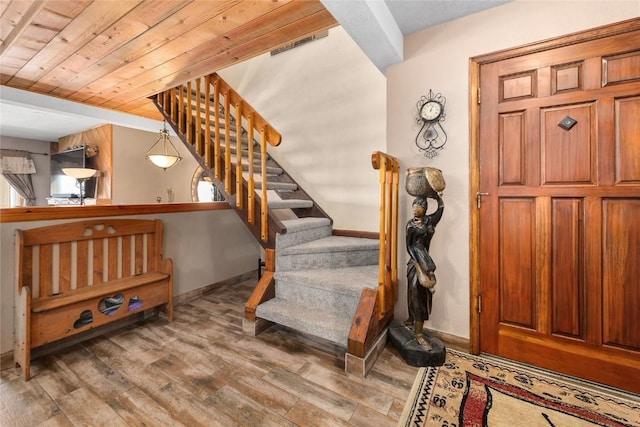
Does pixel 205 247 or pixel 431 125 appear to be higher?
pixel 431 125

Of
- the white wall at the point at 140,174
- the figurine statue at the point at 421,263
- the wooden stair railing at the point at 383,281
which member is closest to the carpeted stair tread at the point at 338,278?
the wooden stair railing at the point at 383,281

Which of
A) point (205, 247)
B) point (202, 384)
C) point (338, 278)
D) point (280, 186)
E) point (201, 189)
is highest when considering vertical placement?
point (201, 189)

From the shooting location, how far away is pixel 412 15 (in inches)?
74.1

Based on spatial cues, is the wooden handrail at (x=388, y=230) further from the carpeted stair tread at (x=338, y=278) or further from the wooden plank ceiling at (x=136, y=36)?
the wooden plank ceiling at (x=136, y=36)

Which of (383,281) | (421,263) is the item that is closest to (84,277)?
(383,281)

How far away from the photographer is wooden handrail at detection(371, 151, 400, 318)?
1767mm

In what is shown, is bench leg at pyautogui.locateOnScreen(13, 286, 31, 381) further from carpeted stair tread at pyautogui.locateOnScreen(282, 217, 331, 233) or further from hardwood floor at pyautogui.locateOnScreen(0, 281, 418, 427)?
carpeted stair tread at pyautogui.locateOnScreen(282, 217, 331, 233)

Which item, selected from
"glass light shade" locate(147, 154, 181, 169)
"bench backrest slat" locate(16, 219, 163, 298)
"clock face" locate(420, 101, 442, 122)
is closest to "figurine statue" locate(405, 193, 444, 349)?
"clock face" locate(420, 101, 442, 122)

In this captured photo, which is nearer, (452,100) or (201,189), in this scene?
(452,100)

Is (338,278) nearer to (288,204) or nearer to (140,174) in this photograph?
(288,204)

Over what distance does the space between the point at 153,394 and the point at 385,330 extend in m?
1.51

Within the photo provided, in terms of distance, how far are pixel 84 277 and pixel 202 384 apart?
1305 mm

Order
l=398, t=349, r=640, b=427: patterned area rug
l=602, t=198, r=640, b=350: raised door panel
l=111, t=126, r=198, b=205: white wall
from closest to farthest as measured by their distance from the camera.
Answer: l=398, t=349, r=640, b=427: patterned area rug, l=602, t=198, r=640, b=350: raised door panel, l=111, t=126, r=198, b=205: white wall

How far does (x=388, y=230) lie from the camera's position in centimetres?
194
